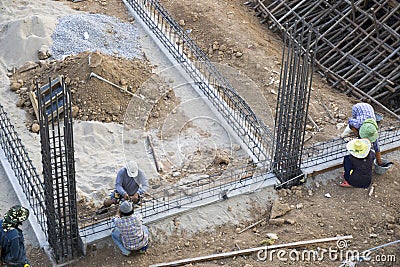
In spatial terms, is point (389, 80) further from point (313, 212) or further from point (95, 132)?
point (95, 132)

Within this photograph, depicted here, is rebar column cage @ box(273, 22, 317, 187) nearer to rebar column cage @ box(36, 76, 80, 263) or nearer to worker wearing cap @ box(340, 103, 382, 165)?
worker wearing cap @ box(340, 103, 382, 165)

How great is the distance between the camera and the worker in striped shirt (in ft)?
29.5

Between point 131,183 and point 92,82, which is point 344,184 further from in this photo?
point 92,82

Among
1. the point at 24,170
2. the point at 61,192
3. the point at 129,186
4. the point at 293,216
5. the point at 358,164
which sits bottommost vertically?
the point at 293,216

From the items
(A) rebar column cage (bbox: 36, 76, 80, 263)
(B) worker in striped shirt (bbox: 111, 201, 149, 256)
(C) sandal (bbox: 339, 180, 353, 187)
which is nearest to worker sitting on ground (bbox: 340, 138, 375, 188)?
(C) sandal (bbox: 339, 180, 353, 187)

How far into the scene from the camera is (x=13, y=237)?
8.38 m

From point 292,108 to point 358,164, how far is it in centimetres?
125

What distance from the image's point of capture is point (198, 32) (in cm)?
1480

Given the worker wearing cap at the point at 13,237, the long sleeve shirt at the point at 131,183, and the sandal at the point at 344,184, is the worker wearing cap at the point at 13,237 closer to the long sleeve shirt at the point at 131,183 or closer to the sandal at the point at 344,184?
the long sleeve shirt at the point at 131,183

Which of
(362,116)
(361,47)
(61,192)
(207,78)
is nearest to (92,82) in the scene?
(207,78)

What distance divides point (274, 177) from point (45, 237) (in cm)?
342

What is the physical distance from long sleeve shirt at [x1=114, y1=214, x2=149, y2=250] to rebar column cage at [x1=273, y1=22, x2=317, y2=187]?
2.42 metres

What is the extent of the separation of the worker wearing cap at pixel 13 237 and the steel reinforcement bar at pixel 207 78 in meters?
4.18

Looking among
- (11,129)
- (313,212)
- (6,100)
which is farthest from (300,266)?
(6,100)
